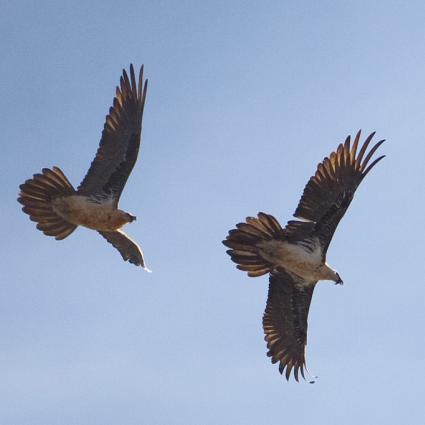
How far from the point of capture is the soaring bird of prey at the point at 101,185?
20328 millimetres

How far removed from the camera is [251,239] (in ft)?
64.5

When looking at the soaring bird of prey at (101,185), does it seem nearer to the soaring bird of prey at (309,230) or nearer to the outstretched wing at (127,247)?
the outstretched wing at (127,247)

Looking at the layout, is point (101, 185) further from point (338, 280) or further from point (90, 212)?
point (338, 280)

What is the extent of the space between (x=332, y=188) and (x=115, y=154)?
3508 millimetres

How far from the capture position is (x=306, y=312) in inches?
835

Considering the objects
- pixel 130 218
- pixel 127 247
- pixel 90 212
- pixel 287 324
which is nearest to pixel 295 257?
pixel 287 324

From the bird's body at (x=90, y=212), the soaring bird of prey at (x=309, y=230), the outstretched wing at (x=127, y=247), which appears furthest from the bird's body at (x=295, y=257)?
the outstretched wing at (x=127, y=247)

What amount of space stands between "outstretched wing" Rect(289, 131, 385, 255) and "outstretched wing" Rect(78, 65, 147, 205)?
2.87 m

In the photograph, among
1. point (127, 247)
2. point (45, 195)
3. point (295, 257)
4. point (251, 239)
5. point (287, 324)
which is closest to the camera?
point (251, 239)

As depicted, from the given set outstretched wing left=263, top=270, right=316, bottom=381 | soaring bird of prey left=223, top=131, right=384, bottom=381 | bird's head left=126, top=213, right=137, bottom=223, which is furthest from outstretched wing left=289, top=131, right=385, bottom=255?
bird's head left=126, top=213, right=137, bottom=223

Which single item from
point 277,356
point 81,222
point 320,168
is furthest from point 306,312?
point 81,222

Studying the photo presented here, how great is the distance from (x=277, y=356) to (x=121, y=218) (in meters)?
3.47

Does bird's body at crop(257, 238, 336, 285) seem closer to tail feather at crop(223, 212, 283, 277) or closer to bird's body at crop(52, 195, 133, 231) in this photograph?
tail feather at crop(223, 212, 283, 277)

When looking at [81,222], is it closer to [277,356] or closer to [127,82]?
[127,82]
